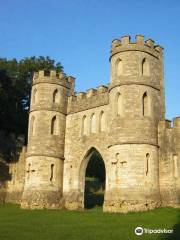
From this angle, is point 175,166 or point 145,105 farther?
point 145,105

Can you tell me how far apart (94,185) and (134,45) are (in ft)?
71.6

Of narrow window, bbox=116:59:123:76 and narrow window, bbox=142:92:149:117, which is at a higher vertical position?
narrow window, bbox=116:59:123:76

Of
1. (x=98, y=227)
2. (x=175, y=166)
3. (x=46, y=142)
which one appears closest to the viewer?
(x=98, y=227)

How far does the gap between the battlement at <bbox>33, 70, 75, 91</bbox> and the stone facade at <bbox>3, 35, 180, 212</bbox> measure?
8 centimetres

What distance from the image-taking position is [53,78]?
29.9 metres

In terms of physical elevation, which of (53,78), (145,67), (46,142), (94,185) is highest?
(53,78)

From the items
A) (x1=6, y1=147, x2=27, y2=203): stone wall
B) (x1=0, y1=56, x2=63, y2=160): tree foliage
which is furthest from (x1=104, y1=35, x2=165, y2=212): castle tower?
(x1=0, y1=56, x2=63, y2=160): tree foliage

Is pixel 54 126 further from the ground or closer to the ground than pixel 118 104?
closer to the ground

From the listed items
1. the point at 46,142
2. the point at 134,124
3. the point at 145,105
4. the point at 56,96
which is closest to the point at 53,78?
the point at 56,96

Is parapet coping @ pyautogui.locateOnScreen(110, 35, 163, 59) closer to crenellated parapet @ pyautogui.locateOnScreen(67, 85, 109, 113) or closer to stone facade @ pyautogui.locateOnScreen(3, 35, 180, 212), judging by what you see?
stone facade @ pyautogui.locateOnScreen(3, 35, 180, 212)

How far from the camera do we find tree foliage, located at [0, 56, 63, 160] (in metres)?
34.2

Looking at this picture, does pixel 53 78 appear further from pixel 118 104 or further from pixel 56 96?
pixel 118 104

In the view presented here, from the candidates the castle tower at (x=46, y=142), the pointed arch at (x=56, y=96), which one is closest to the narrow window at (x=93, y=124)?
the castle tower at (x=46, y=142)

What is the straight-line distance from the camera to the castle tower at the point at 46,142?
27.5m
